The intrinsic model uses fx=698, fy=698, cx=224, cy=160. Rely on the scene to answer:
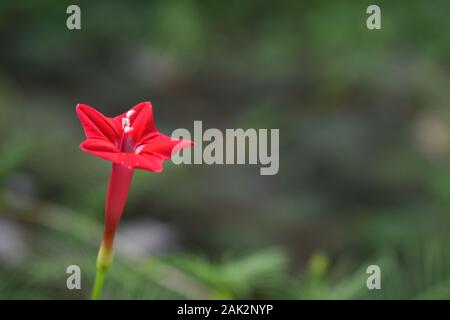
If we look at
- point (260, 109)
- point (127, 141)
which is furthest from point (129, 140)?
point (260, 109)

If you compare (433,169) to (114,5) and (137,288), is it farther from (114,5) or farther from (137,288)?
(137,288)

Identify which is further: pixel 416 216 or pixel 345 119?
pixel 345 119

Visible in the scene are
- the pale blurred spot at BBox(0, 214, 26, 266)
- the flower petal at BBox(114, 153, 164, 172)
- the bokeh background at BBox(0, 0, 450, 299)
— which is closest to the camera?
the flower petal at BBox(114, 153, 164, 172)

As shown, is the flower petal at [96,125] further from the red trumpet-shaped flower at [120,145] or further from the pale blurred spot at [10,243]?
the pale blurred spot at [10,243]

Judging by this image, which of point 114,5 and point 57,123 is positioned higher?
point 114,5

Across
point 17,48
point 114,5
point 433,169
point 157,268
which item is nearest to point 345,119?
point 433,169

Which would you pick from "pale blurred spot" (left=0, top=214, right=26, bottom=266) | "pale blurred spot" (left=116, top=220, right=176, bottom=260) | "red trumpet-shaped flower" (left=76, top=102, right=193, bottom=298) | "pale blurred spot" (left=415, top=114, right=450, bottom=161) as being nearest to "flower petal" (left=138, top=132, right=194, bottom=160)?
"red trumpet-shaped flower" (left=76, top=102, right=193, bottom=298)

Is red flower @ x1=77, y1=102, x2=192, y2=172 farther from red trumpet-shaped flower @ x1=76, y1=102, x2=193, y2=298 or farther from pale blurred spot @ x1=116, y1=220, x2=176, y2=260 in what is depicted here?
pale blurred spot @ x1=116, y1=220, x2=176, y2=260
